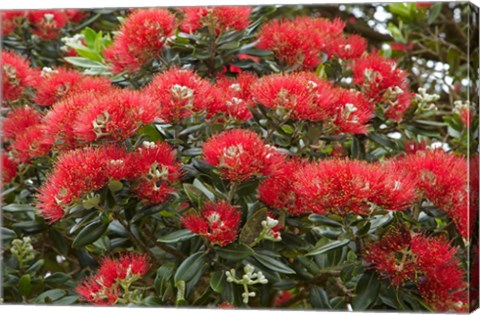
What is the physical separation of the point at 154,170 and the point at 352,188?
1.27 feet

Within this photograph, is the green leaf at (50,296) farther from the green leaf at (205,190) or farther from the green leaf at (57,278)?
the green leaf at (205,190)

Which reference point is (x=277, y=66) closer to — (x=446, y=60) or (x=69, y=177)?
(x=446, y=60)

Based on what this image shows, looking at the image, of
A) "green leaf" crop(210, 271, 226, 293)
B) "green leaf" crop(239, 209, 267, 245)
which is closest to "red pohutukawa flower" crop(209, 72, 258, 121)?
"green leaf" crop(239, 209, 267, 245)

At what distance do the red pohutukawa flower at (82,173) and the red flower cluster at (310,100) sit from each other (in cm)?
31

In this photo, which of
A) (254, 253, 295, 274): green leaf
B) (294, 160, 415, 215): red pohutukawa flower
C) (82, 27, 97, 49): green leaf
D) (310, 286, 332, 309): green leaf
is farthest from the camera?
(82, 27, 97, 49): green leaf

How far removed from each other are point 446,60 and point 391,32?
25 cm

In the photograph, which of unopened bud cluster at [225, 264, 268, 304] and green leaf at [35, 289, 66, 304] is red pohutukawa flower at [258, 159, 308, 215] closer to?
unopened bud cluster at [225, 264, 268, 304]

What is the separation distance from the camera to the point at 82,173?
5.07ft

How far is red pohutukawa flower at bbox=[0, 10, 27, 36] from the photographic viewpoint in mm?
2172

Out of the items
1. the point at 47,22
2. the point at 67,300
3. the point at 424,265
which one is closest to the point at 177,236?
the point at 67,300

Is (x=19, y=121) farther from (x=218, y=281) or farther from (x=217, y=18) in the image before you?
(x=218, y=281)

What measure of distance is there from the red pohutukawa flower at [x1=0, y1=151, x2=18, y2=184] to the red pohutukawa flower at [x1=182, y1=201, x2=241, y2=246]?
1.80 feet

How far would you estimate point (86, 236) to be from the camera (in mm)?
1695

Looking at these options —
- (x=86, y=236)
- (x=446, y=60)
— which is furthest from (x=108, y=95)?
(x=446, y=60)
